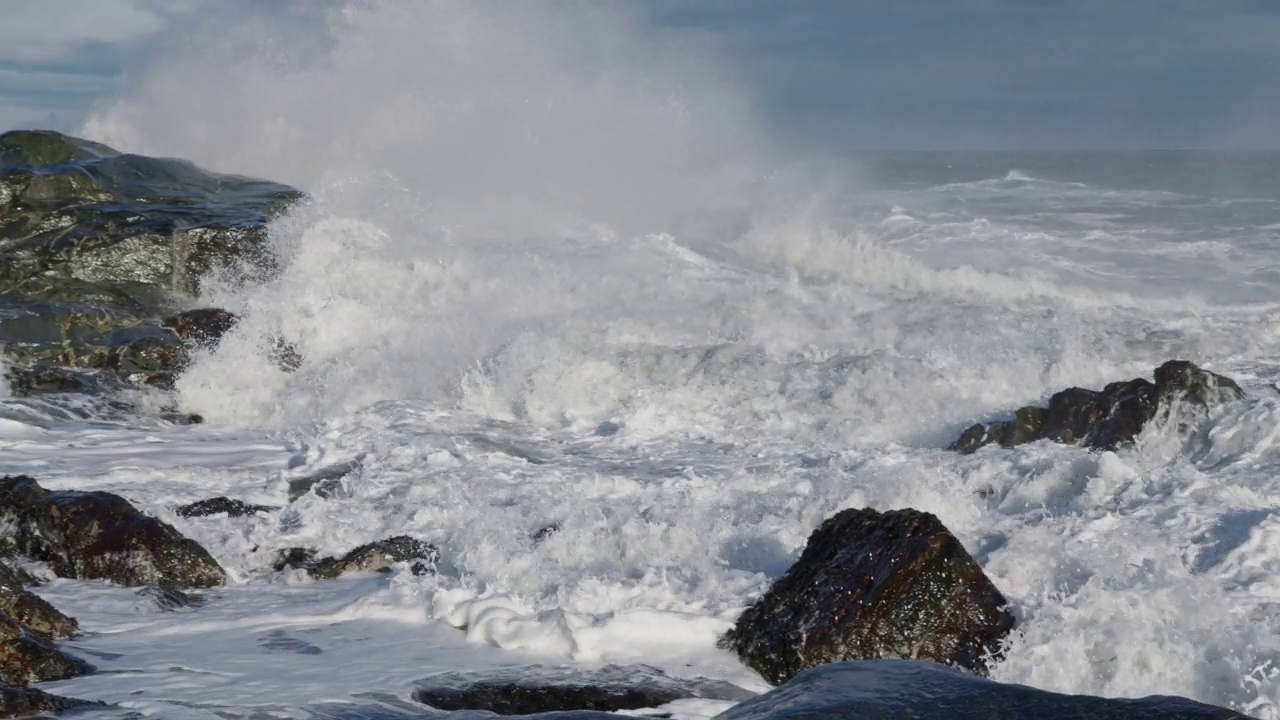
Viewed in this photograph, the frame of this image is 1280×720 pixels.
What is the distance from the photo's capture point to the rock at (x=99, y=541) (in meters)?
6.80

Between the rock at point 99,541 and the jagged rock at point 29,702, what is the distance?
2187mm

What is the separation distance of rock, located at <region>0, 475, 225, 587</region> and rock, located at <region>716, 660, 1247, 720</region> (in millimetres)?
4126

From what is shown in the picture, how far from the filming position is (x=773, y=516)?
7773 mm

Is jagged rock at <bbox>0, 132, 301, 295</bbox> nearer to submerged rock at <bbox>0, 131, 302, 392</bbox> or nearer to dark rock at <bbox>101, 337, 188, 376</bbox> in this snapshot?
submerged rock at <bbox>0, 131, 302, 392</bbox>

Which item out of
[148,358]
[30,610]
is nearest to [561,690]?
[30,610]

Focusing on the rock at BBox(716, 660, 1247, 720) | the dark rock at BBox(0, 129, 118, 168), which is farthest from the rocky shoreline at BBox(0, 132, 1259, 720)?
the dark rock at BBox(0, 129, 118, 168)

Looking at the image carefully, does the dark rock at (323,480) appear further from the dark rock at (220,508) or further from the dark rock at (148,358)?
the dark rock at (148,358)

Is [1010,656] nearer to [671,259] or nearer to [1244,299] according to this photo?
[671,259]

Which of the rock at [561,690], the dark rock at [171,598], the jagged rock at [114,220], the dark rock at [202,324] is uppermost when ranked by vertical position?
the jagged rock at [114,220]

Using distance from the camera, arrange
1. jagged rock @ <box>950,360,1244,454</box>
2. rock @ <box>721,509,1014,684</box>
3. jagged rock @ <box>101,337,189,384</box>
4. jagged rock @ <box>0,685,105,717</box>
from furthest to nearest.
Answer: jagged rock @ <box>101,337,189,384</box>, jagged rock @ <box>950,360,1244,454</box>, rock @ <box>721,509,1014,684</box>, jagged rock @ <box>0,685,105,717</box>

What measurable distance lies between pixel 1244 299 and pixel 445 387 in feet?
42.3

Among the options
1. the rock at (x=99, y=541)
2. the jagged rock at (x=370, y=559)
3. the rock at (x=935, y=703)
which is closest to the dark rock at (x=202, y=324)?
the rock at (x=99, y=541)

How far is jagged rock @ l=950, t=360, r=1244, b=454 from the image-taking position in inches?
370

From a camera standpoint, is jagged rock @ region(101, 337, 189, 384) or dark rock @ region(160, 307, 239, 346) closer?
jagged rock @ region(101, 337, 189, 384)
